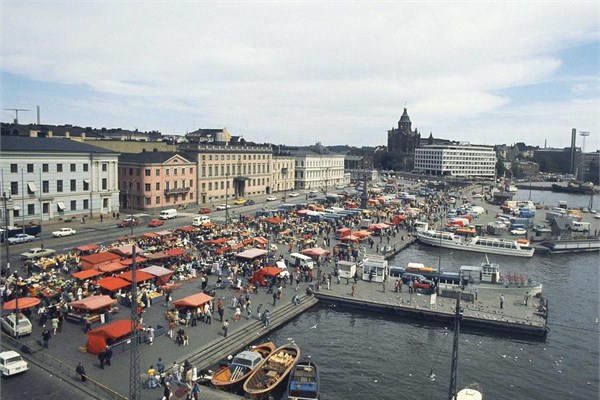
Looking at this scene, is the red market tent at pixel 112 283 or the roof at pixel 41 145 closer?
the red market tent at pixel 112 283

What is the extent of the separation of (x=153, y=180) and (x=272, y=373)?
5703cm

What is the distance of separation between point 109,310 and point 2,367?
359 inches

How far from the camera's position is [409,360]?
31.8m

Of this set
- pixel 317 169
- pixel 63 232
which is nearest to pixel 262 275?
pixel 63 232

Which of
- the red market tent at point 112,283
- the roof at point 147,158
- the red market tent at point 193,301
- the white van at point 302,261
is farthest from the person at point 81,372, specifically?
the roof at point 147,158

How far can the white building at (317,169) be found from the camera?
125562mm

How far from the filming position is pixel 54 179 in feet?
208

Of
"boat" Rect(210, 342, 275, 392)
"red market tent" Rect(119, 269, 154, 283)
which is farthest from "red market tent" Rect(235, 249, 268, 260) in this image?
"boat" Rect(210, 342, 275, 392)

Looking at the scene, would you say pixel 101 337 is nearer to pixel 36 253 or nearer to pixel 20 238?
pixel 36 253

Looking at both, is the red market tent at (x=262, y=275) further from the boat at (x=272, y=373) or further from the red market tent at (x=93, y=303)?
the red market tent at (x=93, y=303)

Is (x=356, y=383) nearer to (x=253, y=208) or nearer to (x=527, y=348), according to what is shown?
(x=527, y=348)

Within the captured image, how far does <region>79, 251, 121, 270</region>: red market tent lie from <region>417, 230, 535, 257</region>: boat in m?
38.7

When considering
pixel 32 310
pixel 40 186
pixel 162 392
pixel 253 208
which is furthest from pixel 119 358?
pixel 253 208

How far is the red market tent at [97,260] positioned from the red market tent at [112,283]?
4.33 meters
